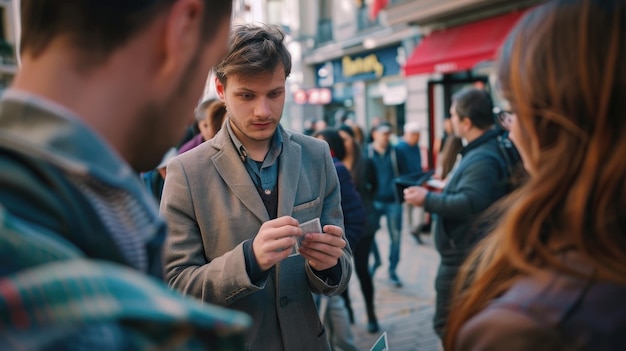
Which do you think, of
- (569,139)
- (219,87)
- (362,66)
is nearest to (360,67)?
(362,66)

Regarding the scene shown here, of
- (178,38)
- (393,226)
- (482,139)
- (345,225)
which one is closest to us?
(178,38)

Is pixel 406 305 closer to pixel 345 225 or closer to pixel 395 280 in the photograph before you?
pixel 395 280

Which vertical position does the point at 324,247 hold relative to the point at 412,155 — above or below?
above

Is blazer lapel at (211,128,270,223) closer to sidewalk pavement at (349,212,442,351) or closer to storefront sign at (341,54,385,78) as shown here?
sidewalk pavement at (349,212,442,351)

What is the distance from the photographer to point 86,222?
0.62 metres

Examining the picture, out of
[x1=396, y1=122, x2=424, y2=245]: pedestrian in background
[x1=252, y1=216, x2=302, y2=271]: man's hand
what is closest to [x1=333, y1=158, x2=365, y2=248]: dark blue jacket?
[x1=252, y1=216, x2=302, y2=271]: man's hand

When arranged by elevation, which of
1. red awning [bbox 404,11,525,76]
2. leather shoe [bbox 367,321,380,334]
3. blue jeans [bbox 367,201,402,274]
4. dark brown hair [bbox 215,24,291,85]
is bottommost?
leather shoe [bbox 367,321,380,334]

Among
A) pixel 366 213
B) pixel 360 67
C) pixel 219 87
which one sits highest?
pixel 360 67

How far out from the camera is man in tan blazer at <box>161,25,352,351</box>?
1609mm

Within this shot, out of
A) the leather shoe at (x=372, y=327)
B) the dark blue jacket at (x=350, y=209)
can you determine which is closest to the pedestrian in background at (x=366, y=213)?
the leather shoe at (x=372, y=327)

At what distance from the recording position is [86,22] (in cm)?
69

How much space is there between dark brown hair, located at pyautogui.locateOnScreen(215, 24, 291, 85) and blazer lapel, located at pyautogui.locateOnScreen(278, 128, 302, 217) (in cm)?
27

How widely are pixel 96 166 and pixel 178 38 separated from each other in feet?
0.78

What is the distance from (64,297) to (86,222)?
129mm
